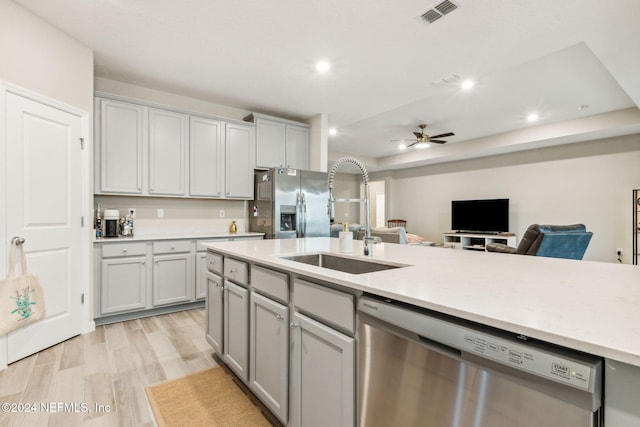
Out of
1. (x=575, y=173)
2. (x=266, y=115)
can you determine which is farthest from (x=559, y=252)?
(x=266, y=115)

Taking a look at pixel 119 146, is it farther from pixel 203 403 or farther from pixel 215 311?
pixel 203 403

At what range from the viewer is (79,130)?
279 centimetres

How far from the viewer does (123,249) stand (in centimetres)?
311

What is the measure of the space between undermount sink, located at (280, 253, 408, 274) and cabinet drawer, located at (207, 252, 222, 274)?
0.59 metres

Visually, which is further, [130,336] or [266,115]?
[266,115]

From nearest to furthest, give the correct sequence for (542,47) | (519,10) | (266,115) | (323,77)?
(519,10) < (542,47) < (323,77) < (266,115)

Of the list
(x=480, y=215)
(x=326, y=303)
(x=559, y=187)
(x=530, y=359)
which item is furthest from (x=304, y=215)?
(x=559, y=187)

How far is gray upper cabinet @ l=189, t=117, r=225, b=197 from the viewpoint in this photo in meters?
3.79

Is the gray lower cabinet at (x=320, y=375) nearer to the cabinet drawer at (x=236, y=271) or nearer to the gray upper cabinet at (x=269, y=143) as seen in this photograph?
the cabinet drawer at (x=236, y=271)

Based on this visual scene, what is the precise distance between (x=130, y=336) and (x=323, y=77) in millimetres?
3218

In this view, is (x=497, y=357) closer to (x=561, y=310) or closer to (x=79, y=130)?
(x=561, y=310)

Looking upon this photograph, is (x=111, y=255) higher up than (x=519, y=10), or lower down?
lower down

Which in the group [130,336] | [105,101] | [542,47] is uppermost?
[542,47]

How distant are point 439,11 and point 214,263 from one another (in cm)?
251
